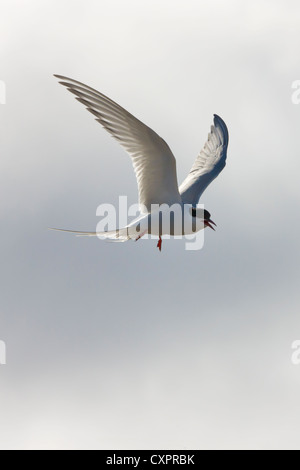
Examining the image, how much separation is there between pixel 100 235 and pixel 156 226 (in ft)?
2.77

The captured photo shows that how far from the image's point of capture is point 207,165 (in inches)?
605

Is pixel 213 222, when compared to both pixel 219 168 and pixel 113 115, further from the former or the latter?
pixel 113 115

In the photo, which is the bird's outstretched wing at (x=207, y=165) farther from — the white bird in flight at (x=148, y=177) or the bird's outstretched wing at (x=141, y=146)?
the bird's outstretched wing at (x=141, y=146)

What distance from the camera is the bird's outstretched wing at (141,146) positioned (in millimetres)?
11445

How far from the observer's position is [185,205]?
13.3m

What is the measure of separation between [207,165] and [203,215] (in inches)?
87.5

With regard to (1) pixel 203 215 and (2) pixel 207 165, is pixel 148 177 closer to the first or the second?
(1) pixel 203 215

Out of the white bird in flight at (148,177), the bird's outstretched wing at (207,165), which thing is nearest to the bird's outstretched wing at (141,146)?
the white bird in flight at (148,177)

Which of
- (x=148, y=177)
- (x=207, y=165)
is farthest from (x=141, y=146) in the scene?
(x=207, y=165)

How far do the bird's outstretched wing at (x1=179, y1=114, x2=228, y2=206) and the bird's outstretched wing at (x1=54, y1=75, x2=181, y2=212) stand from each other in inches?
35.7

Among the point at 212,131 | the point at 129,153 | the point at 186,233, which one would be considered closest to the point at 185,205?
the point at 186,233

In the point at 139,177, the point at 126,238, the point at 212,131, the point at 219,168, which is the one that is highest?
the point at 212,131

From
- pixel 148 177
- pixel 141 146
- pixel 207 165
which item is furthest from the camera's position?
pixel 207 165

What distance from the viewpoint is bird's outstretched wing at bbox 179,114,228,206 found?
14.2 m
